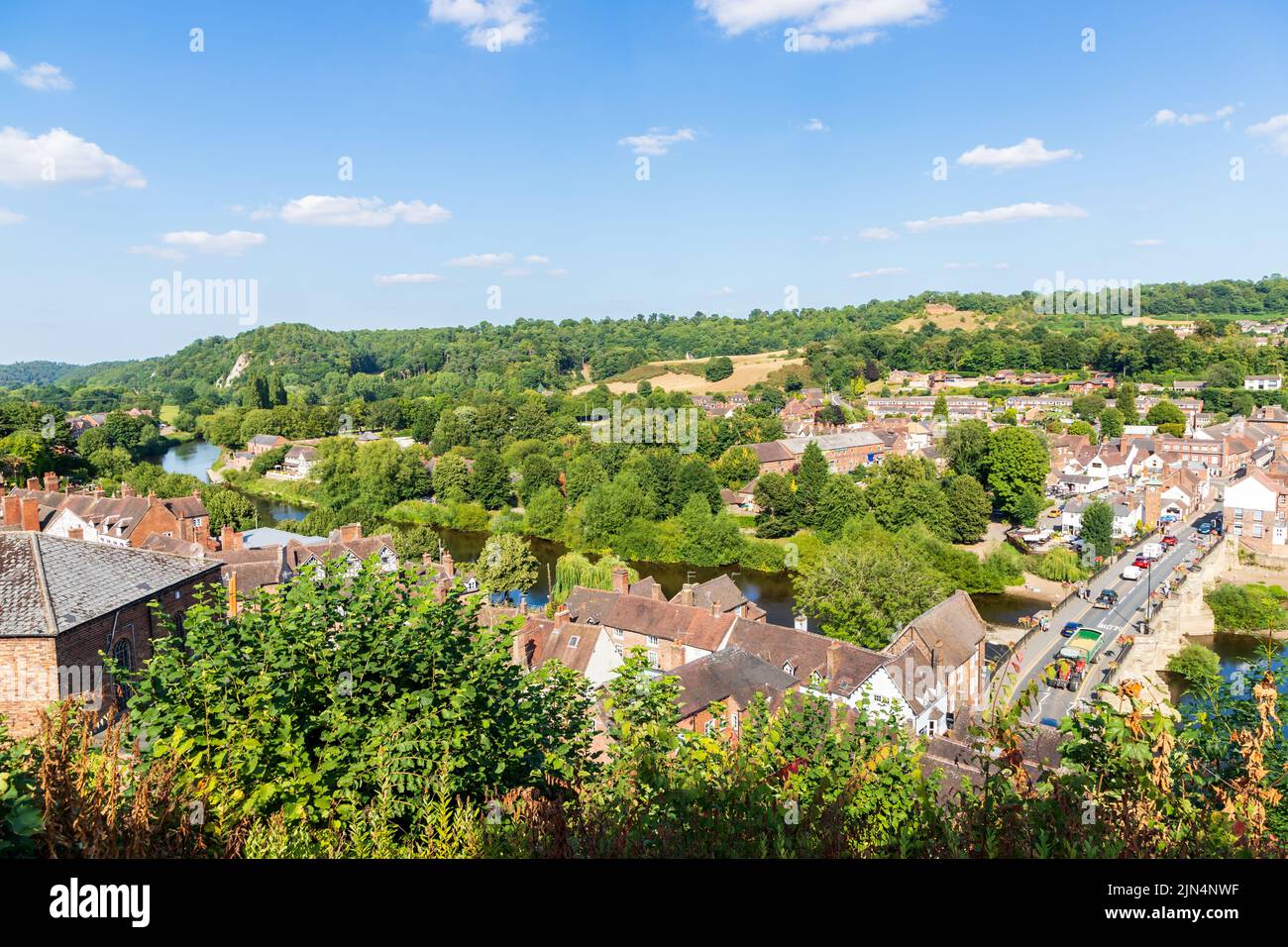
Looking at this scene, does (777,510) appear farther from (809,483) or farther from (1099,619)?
(1099,619)

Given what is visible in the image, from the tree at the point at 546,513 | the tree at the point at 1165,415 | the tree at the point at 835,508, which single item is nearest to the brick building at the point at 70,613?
the tree at the point at 546,513

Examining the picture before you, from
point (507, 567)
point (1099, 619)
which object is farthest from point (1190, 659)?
point (507, 567)

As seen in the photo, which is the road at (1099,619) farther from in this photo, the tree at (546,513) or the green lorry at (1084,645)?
the tree at (546,513)

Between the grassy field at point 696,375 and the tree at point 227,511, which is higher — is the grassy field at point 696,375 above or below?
above

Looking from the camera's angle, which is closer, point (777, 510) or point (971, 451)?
point (777, 510)
